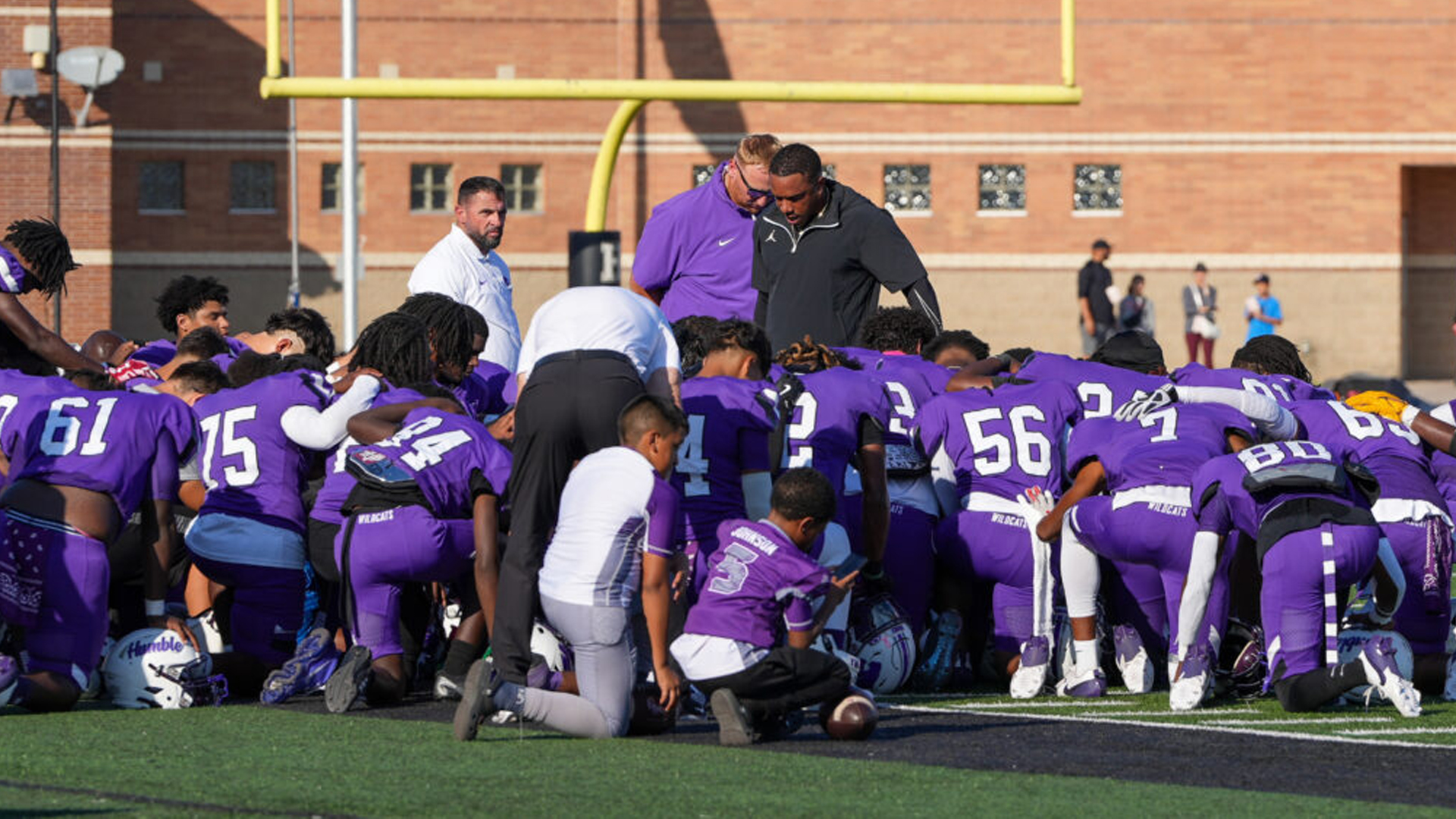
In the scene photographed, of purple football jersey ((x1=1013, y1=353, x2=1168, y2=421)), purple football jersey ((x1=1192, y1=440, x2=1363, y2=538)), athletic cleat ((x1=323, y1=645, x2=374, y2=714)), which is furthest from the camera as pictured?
purple football jersey ((x1=1013, y1=353, x2=1168, y2=421))

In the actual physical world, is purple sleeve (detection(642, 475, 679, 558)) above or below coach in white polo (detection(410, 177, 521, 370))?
below

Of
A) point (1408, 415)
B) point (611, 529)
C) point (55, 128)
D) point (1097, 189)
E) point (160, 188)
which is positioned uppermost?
point (55, 128)

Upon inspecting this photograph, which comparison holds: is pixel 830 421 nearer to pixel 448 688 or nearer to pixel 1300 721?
pixel 448 688

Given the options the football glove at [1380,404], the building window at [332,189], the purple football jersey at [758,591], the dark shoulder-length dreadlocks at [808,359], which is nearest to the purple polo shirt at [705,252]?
the dark shoulder-length dreadlocks at [808,359]

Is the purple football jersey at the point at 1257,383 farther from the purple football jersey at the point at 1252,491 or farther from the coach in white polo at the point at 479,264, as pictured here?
the coach in white polo at the point at 479,264

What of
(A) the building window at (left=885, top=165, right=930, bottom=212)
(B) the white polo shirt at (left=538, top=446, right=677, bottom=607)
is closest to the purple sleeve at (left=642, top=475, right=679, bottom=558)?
(B) the white polo shirt at (left=538, top=446, right=677, bottom=607)

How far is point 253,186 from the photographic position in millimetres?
44719

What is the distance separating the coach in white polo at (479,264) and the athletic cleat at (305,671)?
9.41ft

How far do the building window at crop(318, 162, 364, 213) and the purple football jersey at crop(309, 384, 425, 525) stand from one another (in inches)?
1397

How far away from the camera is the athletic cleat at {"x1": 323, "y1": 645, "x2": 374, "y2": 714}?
333 inches

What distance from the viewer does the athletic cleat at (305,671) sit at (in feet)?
29.0

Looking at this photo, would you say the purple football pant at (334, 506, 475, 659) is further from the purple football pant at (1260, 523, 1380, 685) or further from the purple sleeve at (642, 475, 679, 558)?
the purple football pant at (1260, 523, 1380, 685)

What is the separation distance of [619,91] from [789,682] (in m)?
12.6

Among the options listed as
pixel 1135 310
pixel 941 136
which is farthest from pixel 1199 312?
pixel 941 136
